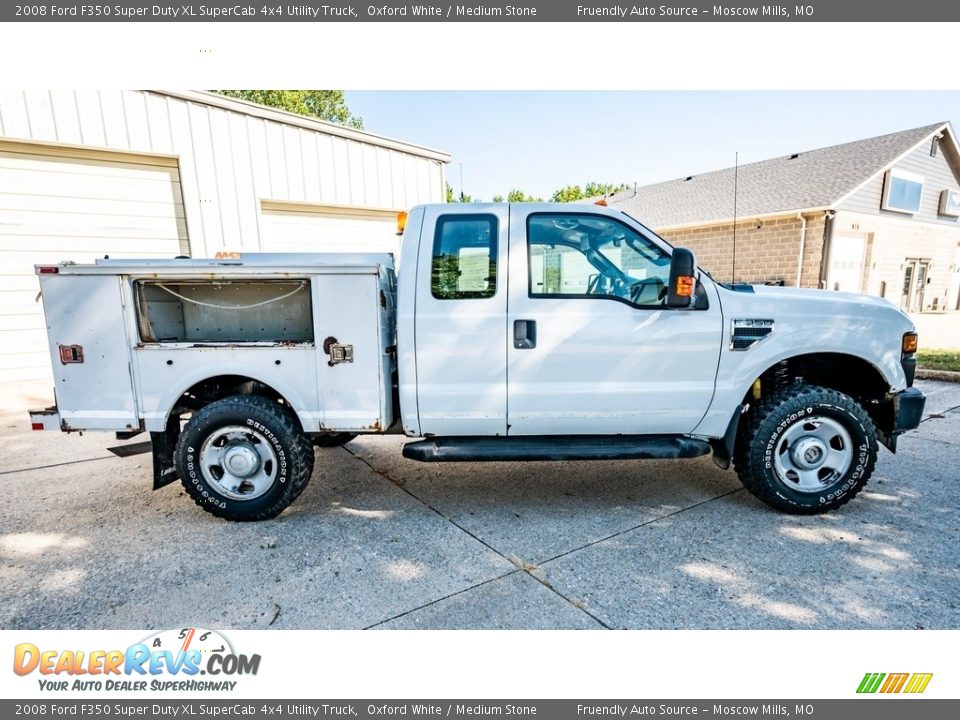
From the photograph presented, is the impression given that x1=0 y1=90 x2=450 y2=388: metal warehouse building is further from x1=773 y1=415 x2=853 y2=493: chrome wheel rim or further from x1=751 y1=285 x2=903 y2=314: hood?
x1=773 y1=415 x2=853 y2=493: chrome wheel rim

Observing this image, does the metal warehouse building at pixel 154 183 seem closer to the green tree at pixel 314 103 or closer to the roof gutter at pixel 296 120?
the roof gutter at pixel 296 120

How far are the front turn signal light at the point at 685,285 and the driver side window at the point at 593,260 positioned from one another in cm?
28

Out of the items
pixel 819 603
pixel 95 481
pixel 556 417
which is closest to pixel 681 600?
pixel 819 603

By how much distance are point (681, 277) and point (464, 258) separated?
1391 mm

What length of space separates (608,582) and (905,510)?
8.02ft

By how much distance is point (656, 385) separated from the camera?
11.2 ft

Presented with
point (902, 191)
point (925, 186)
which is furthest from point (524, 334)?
point (925, 186)

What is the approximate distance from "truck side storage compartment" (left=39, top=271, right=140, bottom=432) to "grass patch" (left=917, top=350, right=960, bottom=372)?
10.5 meters

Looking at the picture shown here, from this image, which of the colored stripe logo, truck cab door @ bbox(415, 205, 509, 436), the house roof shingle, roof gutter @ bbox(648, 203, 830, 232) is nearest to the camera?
the colored stripe logo

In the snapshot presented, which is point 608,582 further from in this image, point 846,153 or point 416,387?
point 846,153

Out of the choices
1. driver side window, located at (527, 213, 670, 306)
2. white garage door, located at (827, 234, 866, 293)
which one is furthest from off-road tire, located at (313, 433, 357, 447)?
white garage door, located at (827, 234, 866, 293)

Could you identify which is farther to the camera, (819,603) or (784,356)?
(784,356)

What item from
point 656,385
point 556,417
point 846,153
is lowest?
point 556,417

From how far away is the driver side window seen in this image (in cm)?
336
